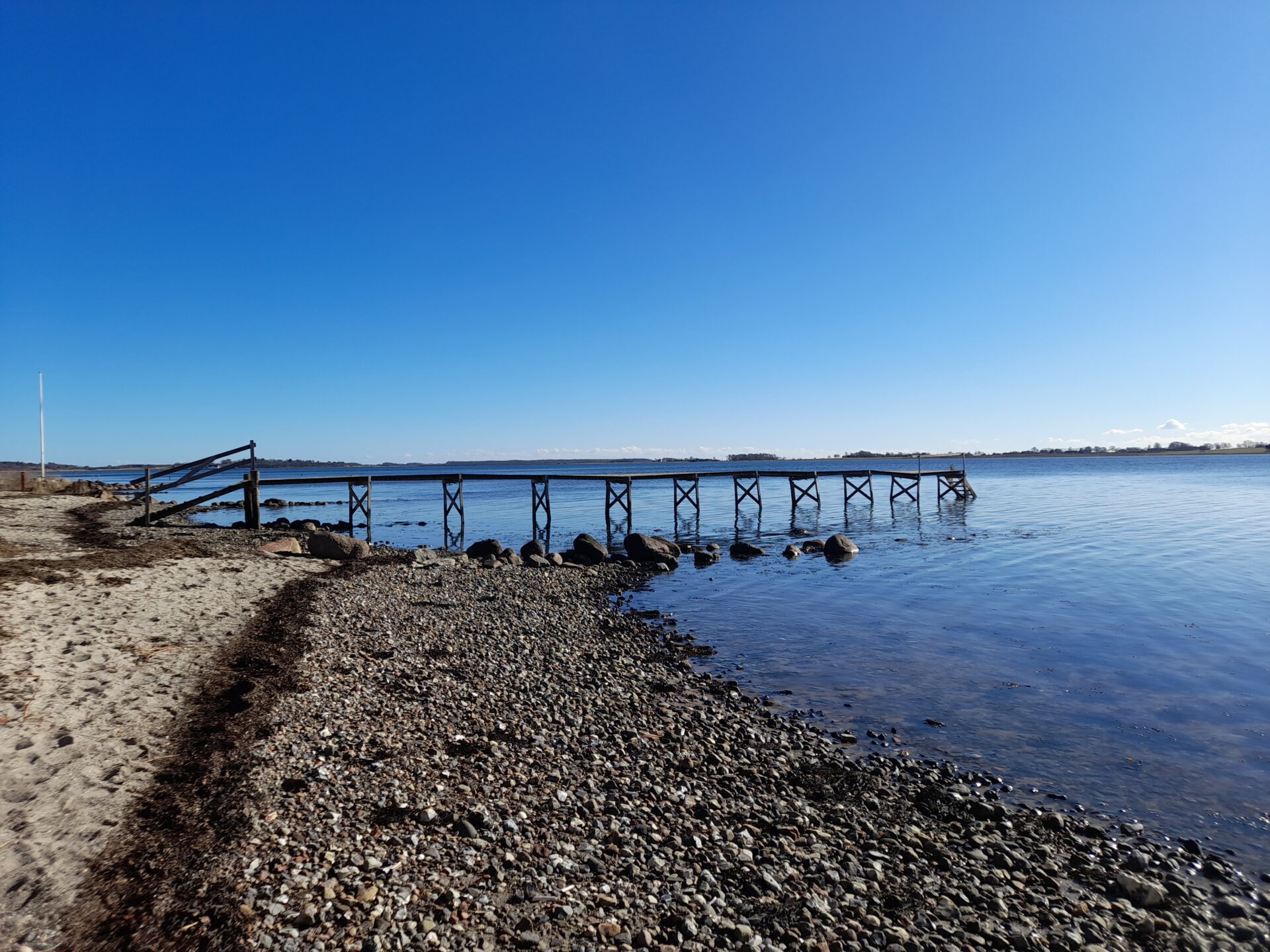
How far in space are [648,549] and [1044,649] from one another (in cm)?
1483

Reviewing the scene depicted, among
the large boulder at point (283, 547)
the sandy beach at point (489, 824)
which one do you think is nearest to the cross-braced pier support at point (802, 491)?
the large boulder at point (283, 547)

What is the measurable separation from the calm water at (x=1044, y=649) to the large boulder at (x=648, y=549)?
2116 mm

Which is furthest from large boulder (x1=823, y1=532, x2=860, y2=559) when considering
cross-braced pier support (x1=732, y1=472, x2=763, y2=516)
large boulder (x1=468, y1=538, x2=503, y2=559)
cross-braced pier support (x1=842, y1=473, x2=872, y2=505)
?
cross-braced pier support (x1=842, y1=473, x2=872, y2=505)

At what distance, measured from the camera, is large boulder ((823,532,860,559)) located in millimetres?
26734

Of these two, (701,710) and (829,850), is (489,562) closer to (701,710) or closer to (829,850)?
(701,710)

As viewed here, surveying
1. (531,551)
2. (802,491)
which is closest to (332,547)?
(531,551)

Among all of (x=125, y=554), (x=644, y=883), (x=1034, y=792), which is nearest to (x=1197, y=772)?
(x=1034, y=792)

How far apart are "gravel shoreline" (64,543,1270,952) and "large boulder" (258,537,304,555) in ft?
47.3

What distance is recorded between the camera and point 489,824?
18.1 ft

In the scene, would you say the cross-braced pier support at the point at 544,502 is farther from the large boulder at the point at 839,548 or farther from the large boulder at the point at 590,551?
the large boulder at the point at 839,548

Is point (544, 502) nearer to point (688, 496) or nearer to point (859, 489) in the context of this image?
point (688, 496)

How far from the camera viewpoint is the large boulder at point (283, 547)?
70.4 feet

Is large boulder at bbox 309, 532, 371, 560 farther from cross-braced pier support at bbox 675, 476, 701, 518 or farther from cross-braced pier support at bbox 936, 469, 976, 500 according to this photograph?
cross-braced pier support at bbox 936, 469, 976, 500

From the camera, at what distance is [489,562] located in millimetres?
22531
